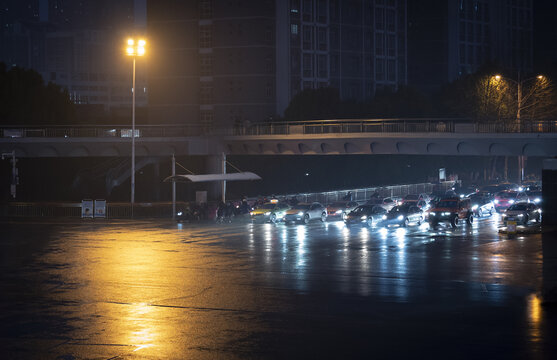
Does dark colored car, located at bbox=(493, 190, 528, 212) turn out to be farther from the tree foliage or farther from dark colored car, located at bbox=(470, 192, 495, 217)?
the tree foliage

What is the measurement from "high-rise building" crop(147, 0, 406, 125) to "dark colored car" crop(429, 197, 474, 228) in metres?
59.9

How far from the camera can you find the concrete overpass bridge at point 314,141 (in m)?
55.1

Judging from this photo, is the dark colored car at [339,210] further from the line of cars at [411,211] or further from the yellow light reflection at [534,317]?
the yellow light reflection at [534,317]

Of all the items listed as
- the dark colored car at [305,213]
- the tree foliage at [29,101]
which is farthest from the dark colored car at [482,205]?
the tree foliage at [29,101]

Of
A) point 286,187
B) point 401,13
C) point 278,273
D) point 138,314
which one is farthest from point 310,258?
point 401,13

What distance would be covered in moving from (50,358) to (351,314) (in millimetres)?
7837

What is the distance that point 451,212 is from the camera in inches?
1836

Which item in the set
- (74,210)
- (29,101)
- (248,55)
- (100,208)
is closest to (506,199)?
(100,208)

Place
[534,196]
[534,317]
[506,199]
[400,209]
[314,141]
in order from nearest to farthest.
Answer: [534,317] < [400,209] < [506,199] < [534,196] < [314,141]

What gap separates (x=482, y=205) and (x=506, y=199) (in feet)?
12.4

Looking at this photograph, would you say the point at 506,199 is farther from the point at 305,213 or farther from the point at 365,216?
the point at 305,213

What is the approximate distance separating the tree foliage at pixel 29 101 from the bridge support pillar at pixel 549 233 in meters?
72.2

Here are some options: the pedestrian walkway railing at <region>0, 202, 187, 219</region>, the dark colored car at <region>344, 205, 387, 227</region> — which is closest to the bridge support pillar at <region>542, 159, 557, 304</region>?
the dark colored car at <region>344, 205, 387, 227</region>

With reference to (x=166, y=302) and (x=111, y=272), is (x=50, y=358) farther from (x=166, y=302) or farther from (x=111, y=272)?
(x=111, y=272)
